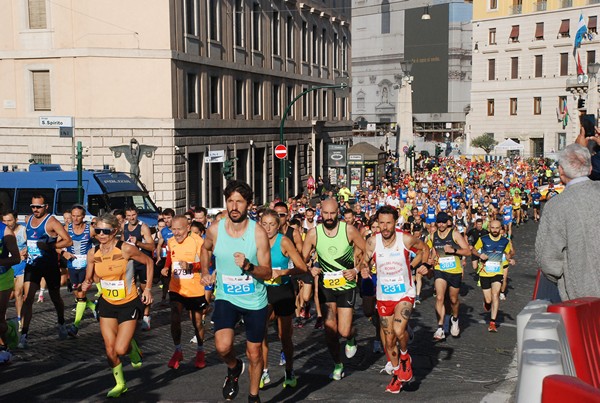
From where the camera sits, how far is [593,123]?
783cm

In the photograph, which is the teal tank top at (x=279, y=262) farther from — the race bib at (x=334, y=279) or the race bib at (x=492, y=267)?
the race bib at (x=492, y=267)

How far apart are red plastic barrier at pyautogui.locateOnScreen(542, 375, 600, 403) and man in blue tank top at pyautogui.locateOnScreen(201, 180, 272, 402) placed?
389 centimetres

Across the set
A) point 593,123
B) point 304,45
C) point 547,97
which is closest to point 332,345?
point 593,123

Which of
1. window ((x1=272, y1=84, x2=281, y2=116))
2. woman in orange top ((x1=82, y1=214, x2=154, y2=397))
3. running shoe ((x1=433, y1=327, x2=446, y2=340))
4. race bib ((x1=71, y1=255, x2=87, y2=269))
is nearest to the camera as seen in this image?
woman in orange top ((x1=82, y1=214, x2=154, y2=397))

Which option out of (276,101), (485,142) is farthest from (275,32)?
(485,142)

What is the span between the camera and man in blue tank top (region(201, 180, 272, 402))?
6492 mm

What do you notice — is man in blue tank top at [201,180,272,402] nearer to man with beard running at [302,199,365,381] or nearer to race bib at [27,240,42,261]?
man with beard running at [302,199,365,381]

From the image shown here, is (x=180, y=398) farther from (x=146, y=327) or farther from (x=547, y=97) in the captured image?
(x=547, y=97)

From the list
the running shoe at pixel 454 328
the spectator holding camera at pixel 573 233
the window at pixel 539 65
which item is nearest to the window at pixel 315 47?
the window at pixel 539 65

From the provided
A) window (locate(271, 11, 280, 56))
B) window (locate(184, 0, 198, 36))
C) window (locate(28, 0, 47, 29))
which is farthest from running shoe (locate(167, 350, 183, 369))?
window (locate(271, 11, 280, 56))

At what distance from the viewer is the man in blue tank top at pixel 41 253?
9.77 m

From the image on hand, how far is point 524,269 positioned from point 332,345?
42.4 feet

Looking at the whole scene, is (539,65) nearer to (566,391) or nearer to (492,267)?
(492,267)

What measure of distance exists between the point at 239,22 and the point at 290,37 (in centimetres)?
717
